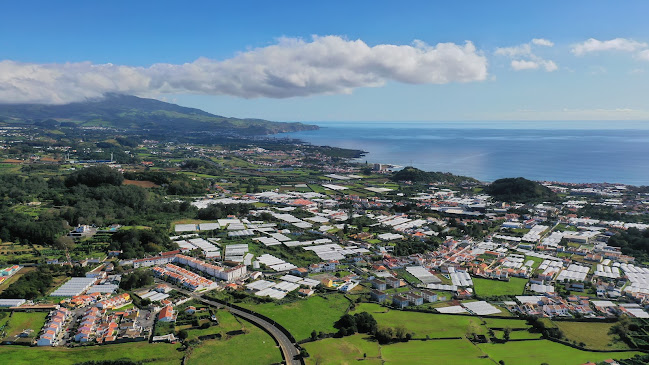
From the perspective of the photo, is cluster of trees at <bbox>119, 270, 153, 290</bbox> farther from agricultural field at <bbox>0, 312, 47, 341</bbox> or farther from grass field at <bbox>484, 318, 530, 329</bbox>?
grass field at <bbox>484, 318, 530, 329</bbox>

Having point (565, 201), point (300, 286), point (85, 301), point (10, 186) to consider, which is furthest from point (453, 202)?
point (10, 186)

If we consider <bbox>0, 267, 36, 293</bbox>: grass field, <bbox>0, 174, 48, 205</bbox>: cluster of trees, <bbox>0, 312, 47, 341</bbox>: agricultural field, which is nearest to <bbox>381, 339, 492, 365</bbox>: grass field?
<bbox>0, 312, 47, 341</bbox>: agricultural field

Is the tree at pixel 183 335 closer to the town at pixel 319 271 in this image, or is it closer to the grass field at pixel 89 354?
the town at pixel 319 271

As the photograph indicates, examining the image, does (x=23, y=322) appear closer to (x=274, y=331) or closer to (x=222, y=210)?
(x=274, y=331)

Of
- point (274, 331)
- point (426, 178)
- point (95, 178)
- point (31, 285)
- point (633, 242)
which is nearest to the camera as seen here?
point (274, 331)

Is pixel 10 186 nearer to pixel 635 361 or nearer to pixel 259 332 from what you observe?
pixel 259 332

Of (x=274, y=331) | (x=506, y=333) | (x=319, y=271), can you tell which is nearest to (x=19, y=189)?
(x=319, y=271)
